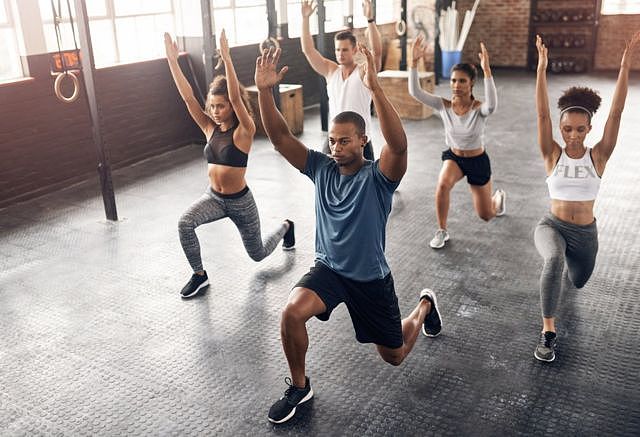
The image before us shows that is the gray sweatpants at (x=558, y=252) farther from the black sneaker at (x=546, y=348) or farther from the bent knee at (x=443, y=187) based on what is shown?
the bent knee at (x=443, y=187)

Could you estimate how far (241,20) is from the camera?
810cm

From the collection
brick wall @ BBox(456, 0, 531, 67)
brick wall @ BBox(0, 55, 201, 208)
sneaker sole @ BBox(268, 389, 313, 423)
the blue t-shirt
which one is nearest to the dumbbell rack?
brick wall @ BBox(456, 0, 531, 67)

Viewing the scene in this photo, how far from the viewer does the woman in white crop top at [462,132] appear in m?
3.93

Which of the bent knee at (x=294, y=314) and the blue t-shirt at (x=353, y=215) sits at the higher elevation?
the blue t-shirt at (x=353, y=215)

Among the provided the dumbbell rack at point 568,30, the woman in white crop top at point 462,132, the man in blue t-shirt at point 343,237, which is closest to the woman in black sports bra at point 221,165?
the man in blue t-shirt at point 343,237

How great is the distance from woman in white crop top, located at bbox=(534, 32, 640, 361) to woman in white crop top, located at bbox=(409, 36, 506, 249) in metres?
0.87

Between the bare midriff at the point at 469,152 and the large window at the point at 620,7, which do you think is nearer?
the bare midriff at the point at 469,152

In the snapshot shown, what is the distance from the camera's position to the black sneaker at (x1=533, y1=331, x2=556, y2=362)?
9.61 feet

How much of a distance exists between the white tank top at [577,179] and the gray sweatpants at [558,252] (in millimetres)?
133

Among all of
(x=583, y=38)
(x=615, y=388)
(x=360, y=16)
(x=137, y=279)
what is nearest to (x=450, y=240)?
(x=615, y=388)

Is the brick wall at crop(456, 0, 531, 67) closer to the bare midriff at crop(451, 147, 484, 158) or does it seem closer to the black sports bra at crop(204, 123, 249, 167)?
the bare midriff at crop(451, 147, 484, 158)

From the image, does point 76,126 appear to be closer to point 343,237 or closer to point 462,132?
point 462,132

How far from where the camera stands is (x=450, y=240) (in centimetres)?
445

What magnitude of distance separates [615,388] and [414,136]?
16.8 feet
